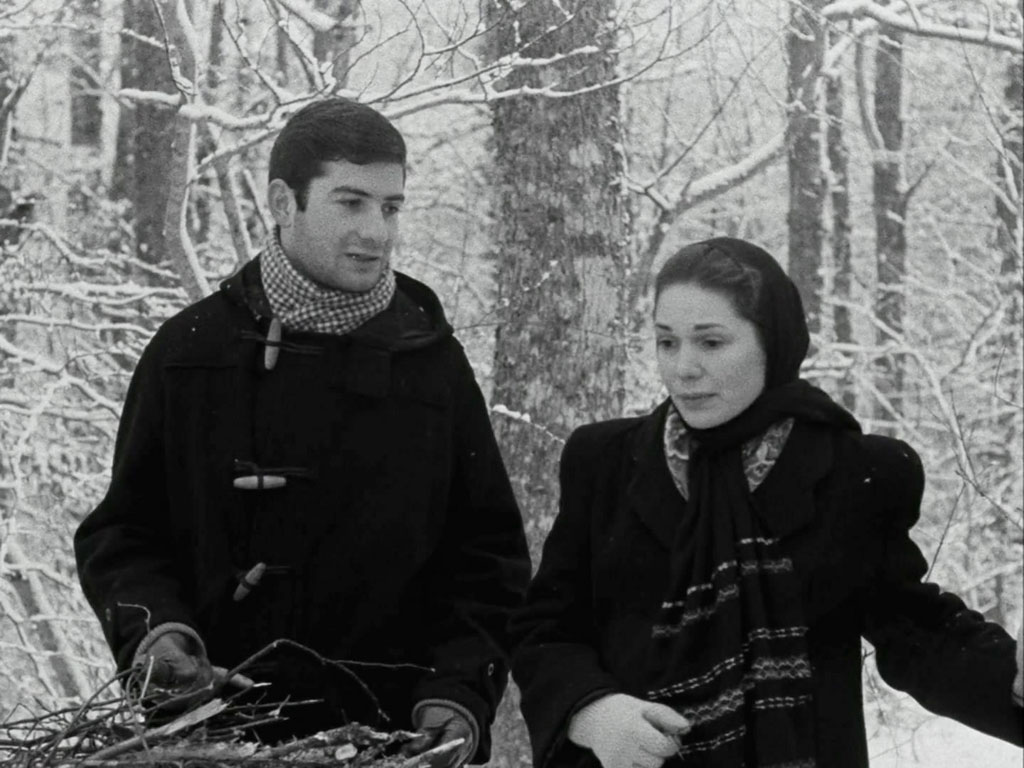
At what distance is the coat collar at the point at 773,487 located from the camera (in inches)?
121

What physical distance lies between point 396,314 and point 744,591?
39.4 inches

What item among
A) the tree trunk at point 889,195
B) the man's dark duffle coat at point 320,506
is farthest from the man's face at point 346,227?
the tree trunk at point 889,195

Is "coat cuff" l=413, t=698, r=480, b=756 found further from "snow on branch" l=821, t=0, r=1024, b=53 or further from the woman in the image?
"snow on branch" l=821, t=0, r=1024, b=53

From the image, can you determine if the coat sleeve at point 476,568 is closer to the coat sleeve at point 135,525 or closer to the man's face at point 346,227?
the man's face at point 346,227

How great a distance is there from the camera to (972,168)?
43.3 feet

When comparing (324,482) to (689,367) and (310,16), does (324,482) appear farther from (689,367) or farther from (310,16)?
(310,16)

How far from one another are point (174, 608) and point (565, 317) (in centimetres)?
323

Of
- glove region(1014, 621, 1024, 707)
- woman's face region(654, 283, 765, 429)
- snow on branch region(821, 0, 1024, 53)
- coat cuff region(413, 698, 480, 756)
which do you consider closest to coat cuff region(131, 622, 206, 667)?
coat cuff region(413, 698, 480, 756)

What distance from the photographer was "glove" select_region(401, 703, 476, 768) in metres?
3.21

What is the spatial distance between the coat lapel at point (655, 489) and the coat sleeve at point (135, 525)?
0.93 m

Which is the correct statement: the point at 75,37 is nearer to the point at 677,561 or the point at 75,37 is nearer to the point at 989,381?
the point at 989,381

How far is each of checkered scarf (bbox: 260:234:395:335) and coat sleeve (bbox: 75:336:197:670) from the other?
0.93 ft

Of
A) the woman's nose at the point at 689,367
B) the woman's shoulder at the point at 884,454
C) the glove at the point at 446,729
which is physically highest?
the woman's nose at the point at 689,367

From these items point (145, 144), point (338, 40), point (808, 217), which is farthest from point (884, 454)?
point (808, 217)
